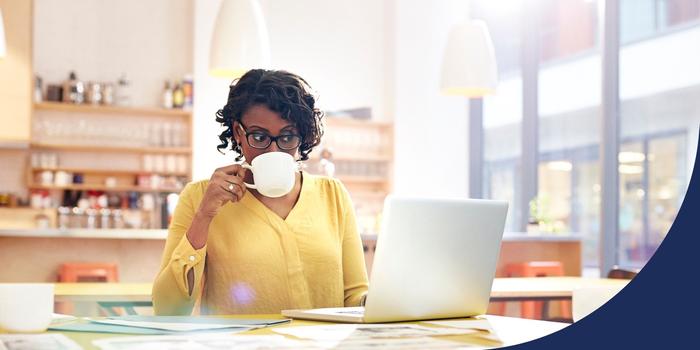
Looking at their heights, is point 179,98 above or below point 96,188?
above

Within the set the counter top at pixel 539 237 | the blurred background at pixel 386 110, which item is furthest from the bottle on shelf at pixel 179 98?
the counter top at pixel 539 237

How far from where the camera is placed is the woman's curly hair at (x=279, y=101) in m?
2.15

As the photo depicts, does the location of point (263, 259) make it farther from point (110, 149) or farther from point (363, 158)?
point (363, 158)

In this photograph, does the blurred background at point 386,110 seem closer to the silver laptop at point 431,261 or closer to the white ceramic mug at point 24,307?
the silver laptop at point 431,261

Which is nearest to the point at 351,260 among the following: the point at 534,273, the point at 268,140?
the point at 268,140

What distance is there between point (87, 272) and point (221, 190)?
108 inches

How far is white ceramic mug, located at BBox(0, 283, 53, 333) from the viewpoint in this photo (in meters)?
1.44

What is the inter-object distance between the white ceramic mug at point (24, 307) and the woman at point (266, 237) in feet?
1.92

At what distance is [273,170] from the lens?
6.42 ft

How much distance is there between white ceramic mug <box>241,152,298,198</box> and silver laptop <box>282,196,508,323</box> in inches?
11.4

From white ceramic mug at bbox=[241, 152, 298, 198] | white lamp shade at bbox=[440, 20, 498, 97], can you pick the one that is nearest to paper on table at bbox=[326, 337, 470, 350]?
white ceramic mug at bbox=[241, 152, 298, 198]

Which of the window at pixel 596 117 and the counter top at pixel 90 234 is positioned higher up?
the window at pixel 596 117

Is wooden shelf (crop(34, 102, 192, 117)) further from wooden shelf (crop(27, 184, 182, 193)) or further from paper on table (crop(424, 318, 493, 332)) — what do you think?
paper on table (crop(424, 318, 493, 332))

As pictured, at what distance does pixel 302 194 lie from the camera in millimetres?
2254
